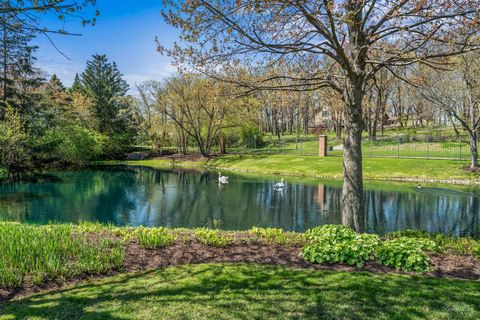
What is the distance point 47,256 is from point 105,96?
50464mm

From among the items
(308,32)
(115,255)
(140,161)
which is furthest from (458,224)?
(140,161)

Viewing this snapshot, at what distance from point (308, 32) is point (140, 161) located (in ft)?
140

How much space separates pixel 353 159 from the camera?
24.8 ft

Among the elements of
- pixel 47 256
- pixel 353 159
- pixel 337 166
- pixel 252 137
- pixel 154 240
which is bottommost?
pixel 337 166

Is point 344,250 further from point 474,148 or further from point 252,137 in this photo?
point 252,137

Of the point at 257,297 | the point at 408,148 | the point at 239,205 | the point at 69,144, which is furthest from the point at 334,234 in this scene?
the point at 69,144

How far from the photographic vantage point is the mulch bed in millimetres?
5645

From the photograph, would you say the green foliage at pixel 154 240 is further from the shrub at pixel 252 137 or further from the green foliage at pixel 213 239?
the shrub at pixel 252 137

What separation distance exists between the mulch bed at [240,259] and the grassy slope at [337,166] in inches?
836

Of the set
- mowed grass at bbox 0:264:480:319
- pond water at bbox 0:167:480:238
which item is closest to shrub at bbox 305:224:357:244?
mowed grass at bbox 0:264:480:319

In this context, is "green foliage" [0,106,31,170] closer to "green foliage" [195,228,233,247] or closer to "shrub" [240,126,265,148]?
"green foliage" [195,228,233,247]

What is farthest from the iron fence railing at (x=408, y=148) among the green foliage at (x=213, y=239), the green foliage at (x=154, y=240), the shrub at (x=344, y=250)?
the green foliage at (x=154, y=240)

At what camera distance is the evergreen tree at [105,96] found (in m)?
50.1

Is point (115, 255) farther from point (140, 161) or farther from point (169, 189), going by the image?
point (140, 161)
